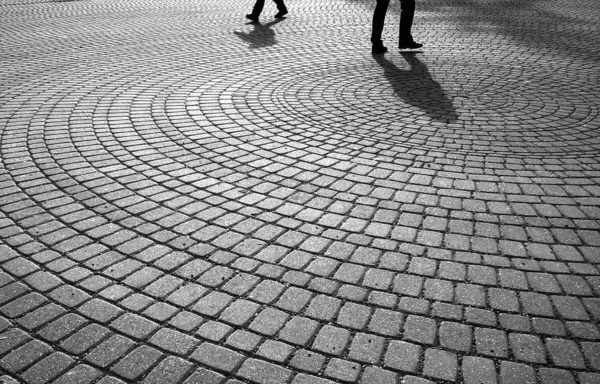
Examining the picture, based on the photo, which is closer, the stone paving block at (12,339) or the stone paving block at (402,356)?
the stone paving block at (402,356)

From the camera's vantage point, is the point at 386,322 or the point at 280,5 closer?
the point at 386,322

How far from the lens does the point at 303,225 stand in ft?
12.6

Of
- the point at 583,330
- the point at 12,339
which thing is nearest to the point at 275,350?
the point at 12,339

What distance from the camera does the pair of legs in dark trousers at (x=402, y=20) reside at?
Result: 898 centimetres

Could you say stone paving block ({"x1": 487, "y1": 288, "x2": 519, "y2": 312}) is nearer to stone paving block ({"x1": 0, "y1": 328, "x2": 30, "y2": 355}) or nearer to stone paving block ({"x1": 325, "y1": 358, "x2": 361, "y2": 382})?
stone paving block ({"x1": 325, "y1": 358, "x2": 361, "y2": 382})

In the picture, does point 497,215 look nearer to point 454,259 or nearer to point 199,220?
point 454,259

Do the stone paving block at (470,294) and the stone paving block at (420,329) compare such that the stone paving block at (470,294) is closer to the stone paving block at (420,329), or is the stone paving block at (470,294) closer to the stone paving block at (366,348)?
the stone paving block at (420,329)

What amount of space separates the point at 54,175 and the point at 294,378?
11.0 feet

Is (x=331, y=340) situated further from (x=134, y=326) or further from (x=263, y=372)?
(x=134, y=326)

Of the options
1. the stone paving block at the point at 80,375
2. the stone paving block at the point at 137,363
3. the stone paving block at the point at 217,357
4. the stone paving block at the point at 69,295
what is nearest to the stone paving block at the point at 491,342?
the stone paving block at the point at 217,357

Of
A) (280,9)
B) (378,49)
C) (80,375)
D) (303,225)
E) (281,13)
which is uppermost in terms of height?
(280,9)

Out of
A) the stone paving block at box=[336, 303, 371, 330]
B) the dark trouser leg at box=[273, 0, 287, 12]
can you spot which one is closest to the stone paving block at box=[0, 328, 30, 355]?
the stone paving block at box=[336, 303, 371, 330]

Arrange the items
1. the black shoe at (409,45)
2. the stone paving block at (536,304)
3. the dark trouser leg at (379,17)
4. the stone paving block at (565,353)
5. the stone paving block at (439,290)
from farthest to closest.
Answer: the black shoe at (409,45) < the dark trouser leg at (379,17) < the stone paving block at (439,290) < the stone paving block at (536,304) < the stone paving block at (565,353)

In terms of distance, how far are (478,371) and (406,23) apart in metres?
7.97
